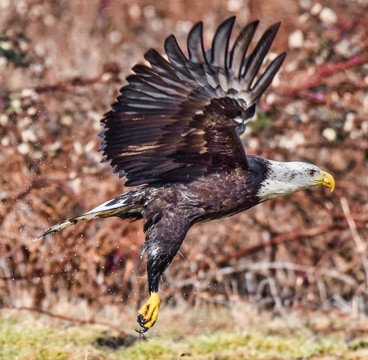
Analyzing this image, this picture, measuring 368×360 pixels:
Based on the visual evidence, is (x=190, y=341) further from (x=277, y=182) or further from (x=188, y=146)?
(x=188, y=146)

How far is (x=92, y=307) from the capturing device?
6.00 meters

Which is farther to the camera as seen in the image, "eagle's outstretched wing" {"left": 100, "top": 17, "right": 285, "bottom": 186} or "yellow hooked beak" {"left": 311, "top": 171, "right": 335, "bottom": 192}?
"yellow hooked beak" {"left": 311, "top": 171, "right": 335, "bottom": 192}

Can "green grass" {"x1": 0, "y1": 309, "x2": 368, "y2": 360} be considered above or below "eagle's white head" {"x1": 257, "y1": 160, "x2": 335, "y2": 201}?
below

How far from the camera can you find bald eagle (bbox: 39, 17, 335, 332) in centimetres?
343

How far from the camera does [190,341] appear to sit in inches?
206

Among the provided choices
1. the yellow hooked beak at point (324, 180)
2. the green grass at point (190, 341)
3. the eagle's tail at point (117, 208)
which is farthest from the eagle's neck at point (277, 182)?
the green grass at point (190, 341)

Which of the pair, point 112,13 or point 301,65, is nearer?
point 301,65

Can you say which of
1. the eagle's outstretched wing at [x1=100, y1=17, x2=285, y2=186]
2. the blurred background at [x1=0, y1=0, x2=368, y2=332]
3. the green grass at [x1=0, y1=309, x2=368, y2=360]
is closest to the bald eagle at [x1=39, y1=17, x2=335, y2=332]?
the eagle's outstretched wing at [x1=100, y1=17, x2=285, y2=186]

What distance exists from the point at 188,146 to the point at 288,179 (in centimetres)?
69

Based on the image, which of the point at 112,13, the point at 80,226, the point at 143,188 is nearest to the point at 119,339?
the point at 80,226

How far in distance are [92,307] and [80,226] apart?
0.76 m

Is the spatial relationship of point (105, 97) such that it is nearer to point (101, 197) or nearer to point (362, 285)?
point (101, 197)

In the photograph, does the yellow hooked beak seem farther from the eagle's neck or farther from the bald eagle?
the eagle's neck

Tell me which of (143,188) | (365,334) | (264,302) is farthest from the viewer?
(264,302)
